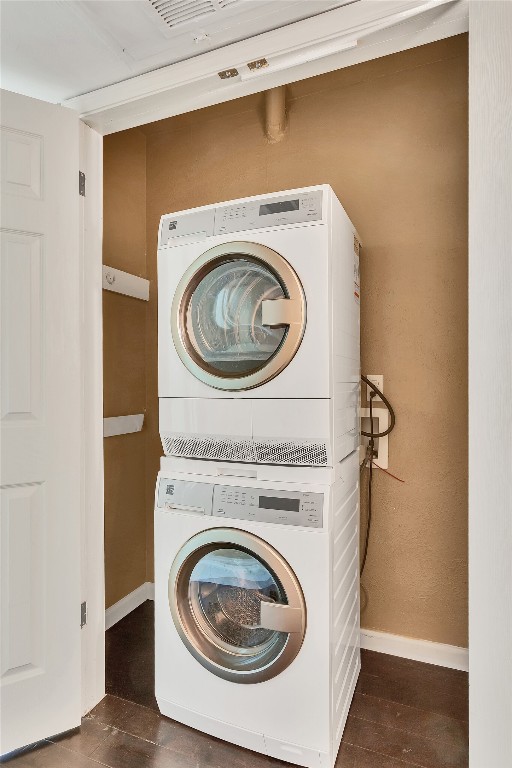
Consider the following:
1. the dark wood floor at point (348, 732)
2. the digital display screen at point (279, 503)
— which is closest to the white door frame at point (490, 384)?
the dark wood floor at point (348, 732)

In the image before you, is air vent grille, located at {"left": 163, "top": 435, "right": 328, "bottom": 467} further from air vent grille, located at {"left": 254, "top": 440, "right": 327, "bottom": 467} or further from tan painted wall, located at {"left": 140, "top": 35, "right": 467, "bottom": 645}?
tan painted wall, located at {"left": 140, "top": 35, "right": 467, "bottom": 645}

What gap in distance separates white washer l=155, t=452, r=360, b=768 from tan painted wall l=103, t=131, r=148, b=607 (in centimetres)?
82

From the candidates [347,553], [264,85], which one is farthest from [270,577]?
[264,85]

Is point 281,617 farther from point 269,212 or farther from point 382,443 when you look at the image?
point 269,212

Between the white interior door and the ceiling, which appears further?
the white interior door

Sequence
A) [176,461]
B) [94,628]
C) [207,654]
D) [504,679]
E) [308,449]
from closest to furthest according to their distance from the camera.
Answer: [504,679] < [308,449] < [207,654] < [176,461] < [94,628]

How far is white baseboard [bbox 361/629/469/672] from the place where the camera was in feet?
6.68

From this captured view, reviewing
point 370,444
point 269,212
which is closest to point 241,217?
point 269,212

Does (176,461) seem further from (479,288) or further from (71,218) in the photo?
(479,288)

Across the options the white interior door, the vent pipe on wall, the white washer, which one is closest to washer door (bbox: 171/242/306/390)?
the white washer

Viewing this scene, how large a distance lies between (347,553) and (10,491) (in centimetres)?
123

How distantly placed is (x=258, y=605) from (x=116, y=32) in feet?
6.35

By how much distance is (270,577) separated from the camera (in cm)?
157

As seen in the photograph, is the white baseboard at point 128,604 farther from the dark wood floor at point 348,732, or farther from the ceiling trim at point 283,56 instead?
the ceiling trim at point 283,56
